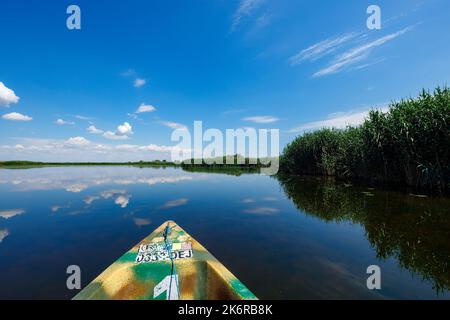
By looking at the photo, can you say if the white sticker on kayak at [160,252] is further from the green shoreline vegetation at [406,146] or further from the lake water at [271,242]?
the green shoreline vegetation at [406,146]

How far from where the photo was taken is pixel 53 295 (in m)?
3.29

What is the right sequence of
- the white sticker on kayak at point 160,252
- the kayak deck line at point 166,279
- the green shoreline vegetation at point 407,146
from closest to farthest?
1. the kayak deck line at point 166,279
2. the white sticker on kayak at point 160,252
3. the green shoreline vegetation at point 407,146

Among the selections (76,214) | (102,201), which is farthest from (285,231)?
(102,201)

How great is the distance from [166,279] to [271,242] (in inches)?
127

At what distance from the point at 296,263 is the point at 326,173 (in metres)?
22.9

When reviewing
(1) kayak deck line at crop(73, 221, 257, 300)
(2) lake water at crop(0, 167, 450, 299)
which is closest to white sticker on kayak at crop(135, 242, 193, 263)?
(1) kayak deck line at crop(73, 221, 257, 300)

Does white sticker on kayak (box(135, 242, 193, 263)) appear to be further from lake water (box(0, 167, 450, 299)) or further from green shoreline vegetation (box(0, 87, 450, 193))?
green shoreline vegetation (box(0, 87, 450, 193))

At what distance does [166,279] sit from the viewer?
10.3 feet

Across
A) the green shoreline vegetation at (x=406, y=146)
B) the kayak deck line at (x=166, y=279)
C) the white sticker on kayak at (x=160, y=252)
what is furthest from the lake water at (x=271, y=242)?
the green shoreline vegetation at (x=406, y=146)

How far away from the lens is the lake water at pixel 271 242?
3.58 m

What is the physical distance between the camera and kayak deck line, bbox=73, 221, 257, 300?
268 cm

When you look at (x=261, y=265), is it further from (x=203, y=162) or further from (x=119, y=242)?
(x=203, y=162)

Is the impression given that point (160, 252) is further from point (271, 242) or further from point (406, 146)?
point (406, 146)

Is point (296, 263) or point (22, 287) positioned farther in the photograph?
point (296, 263)
